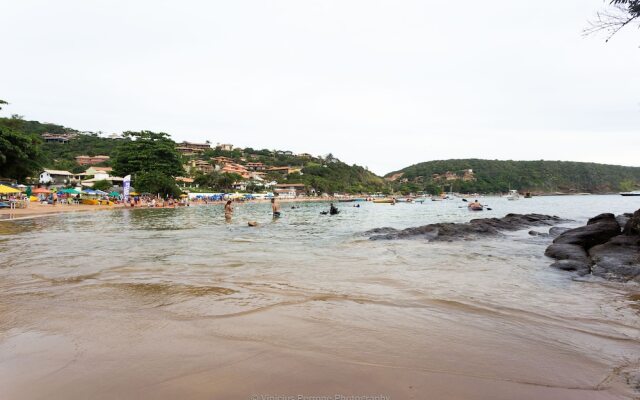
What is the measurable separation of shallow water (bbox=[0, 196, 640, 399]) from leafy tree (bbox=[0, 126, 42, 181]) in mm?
36098

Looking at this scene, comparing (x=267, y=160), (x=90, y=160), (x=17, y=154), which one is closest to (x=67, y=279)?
(x=17, y=154)

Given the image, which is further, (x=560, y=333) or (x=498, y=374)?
(x=560, y=333)

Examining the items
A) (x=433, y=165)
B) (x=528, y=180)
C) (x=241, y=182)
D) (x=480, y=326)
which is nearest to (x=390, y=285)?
(x=480, y=326)

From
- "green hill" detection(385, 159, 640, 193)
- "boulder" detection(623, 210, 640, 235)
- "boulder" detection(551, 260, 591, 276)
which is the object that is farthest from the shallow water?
"green hill" detection(385, 159, 640, 193)

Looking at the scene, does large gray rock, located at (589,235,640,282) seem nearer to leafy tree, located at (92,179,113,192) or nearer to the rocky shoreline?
the rocky shoreline

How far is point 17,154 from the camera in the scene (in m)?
37.3

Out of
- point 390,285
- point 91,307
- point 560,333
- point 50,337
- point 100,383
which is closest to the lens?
point 100,383

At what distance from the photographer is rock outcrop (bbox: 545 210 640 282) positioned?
8.98 m

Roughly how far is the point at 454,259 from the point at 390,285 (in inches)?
181

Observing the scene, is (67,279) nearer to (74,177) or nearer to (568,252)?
(568,252)

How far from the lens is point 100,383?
315 centimetres

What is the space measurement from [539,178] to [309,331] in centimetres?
17482

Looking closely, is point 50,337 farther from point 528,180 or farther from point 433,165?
point 433,165

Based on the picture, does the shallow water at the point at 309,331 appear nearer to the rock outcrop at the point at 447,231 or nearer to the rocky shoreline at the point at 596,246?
the rocky shoreline at the point at 596,246
